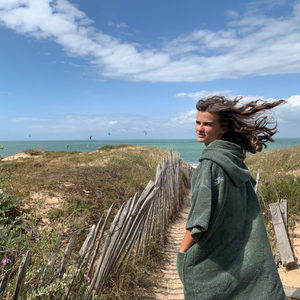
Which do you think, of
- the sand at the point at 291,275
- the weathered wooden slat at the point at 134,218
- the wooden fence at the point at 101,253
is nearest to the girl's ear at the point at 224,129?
the wooden fence at the point at 101,253

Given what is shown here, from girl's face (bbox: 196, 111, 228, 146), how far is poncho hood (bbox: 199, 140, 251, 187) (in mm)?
94

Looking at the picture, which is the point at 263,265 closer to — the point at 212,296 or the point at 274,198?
the point at 212,296

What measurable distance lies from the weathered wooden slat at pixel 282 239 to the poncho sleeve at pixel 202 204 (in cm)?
247

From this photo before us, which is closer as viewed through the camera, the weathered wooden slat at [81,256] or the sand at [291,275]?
the weathered wooden slat at [81,256]

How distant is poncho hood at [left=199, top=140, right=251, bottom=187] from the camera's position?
142cm

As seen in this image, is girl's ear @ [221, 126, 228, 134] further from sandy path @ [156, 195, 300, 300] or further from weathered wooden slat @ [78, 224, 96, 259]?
sandy path @ [156, 195, 300, 300]

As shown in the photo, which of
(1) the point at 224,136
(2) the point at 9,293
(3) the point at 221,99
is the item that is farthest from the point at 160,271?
(3) the point at 221,99

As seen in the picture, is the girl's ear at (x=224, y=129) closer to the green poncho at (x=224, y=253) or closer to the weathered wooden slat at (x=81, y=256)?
the green poncho at (x=224, y=253)

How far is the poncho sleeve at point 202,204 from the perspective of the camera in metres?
Answer: 1.31

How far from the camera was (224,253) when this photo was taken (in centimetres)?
144

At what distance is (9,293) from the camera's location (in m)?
→ 2.01

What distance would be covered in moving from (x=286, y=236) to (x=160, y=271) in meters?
1.82

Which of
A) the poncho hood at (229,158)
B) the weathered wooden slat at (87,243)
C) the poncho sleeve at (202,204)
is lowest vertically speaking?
the weathered wooden slat at (87,243)

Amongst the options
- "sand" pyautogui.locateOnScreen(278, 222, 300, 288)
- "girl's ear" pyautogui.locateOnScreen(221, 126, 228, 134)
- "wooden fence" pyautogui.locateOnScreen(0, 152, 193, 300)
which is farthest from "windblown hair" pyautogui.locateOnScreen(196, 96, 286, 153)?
"sand" pyautogui.locateOnScreen(278, 222, 300, 288)
